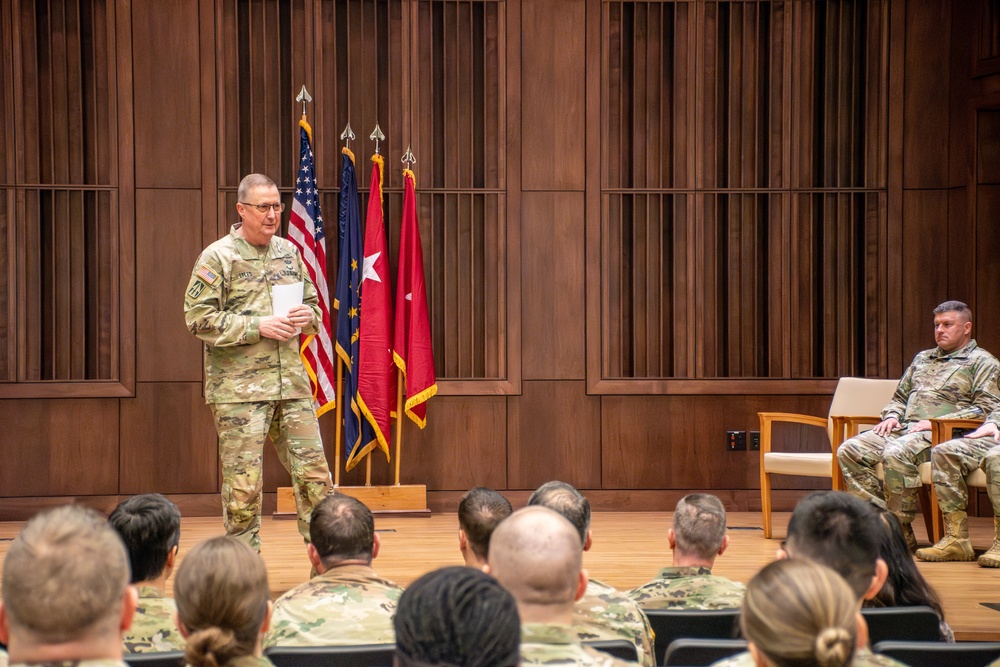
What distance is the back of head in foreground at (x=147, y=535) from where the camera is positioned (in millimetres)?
2479

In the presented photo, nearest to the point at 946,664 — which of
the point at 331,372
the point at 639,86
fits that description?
the point at 331,372

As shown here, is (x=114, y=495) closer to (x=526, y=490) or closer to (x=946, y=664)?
(x=526, y=490)

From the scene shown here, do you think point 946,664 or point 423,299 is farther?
point 423,299

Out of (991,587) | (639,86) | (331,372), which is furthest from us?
(639,86)

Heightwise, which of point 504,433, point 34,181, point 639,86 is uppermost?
point 639,86

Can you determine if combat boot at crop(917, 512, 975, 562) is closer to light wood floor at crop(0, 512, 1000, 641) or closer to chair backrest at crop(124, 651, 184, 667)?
light wood floor at crop(0, 512, 1000, 641)

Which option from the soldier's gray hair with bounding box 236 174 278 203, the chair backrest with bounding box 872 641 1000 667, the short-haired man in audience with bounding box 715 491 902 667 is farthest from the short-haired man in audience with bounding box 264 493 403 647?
the soldier's gray hair with bounding box 236 174 278 203

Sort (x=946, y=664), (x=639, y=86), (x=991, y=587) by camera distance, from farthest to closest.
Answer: (x=639, y=86) → (x=991, y=587) → (x=946, y=664)

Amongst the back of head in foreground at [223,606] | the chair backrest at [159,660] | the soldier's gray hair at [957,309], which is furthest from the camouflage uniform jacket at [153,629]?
the soldier's gray hair at [957,309]

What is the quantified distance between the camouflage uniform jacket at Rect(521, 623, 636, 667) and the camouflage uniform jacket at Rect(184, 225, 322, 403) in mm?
2629

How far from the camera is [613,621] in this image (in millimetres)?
2301

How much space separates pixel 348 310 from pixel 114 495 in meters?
1.72

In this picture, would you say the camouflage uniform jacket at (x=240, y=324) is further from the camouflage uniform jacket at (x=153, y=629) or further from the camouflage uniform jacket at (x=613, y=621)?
the camouflage uniform jacket at (x=613, y=621)

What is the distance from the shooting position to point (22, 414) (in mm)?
6238
